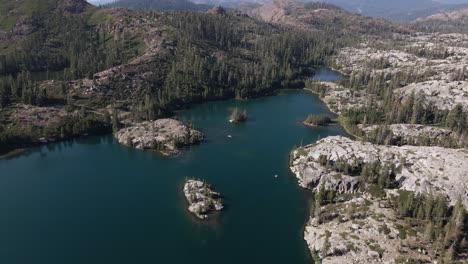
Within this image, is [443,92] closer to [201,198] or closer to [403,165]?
[403,165]

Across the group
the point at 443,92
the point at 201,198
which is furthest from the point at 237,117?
the point at 443,92

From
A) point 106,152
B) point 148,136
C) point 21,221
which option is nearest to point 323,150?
point 148,136

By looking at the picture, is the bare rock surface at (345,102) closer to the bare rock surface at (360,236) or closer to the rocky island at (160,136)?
the rocky island at (160,136)

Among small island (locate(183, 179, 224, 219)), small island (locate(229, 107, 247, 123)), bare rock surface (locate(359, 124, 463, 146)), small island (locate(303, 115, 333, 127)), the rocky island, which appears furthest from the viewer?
small island (locate(229, 107, 247, 123))

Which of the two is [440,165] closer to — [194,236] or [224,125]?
[194,236]

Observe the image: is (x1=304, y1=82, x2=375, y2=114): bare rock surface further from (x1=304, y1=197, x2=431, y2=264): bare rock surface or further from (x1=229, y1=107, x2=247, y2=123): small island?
(x1=304, y1=197, x2=431, y2=264): bare rock surface

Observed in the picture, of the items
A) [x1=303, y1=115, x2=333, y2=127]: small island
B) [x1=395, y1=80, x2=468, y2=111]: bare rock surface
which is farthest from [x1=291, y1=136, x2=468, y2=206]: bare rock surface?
[x1=395, y1=80, x2=468, y2=111]: bare rock surface
